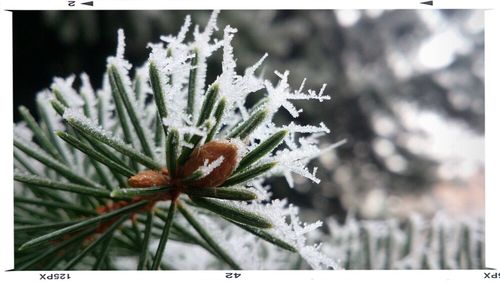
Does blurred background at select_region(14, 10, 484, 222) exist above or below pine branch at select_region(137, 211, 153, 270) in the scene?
above

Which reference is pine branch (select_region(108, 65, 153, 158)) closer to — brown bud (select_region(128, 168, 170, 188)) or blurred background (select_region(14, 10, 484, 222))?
brown bud (select_region(128, 168, 170, 188))

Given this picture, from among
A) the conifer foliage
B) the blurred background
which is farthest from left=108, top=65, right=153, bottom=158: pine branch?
the blurred background

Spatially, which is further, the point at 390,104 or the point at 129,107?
the point at 390,104

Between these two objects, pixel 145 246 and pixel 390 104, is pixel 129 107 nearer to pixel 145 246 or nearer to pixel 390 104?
pixel 145 246

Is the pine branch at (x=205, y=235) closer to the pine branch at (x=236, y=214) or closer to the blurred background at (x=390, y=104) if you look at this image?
the pine branch at (x=236, y=214)

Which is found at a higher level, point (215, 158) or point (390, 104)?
point (390, 104)

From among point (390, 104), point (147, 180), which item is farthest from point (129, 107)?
point (390, 104)
